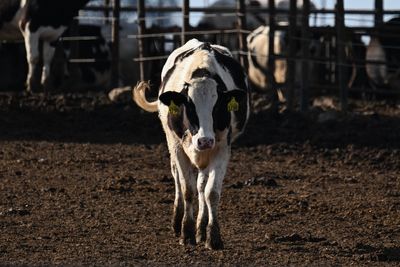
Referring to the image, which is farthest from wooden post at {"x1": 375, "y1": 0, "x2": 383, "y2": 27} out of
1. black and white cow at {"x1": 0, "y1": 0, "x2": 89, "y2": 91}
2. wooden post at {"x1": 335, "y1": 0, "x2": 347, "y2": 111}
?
black and white cow at {"x1": 0, "y1": 0, "x2": 89, "y2": 91}

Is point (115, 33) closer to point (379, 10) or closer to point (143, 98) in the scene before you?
point (379, 10)

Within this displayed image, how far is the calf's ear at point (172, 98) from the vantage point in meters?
9.70

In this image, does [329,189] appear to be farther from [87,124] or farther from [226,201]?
[87,124]

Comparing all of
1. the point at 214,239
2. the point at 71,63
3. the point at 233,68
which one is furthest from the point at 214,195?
the point at 71,63

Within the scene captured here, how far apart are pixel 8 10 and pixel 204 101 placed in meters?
11.2

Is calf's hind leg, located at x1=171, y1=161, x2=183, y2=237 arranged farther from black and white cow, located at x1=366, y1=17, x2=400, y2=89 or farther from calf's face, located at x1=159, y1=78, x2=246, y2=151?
black and white cow, located at x1=366, y1=17, x2=400, y2=89

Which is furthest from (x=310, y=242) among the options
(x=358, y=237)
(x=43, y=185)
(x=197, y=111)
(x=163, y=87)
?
(x=43, y=185)

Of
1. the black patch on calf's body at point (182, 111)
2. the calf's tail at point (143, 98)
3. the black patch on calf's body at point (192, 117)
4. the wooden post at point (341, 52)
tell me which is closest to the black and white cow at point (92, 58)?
the wooden post at point (341, 52)

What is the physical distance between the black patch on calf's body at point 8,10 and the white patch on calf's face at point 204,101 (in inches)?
434

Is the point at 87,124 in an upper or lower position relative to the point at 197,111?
lower

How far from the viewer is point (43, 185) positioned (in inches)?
502

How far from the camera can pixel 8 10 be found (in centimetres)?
2027

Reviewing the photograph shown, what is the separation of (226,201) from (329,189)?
4.89ft

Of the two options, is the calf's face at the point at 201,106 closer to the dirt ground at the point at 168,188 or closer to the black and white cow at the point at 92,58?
the dirt ground at the point at 168,188
